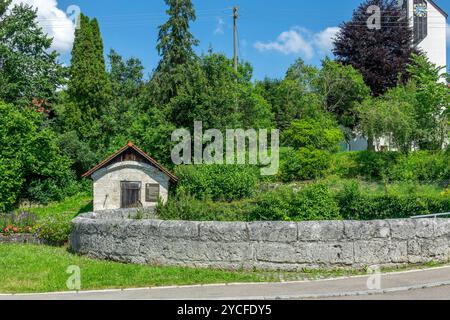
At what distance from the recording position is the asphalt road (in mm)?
8180

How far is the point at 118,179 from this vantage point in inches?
897

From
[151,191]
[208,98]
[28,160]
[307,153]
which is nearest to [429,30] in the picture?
[307,153]

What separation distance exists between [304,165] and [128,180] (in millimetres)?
9782

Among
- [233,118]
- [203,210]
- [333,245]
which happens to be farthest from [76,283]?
[233,118]

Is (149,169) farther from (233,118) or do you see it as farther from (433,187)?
(433,187)

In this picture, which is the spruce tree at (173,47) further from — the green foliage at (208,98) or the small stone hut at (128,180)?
the small stone hut at (128,180)

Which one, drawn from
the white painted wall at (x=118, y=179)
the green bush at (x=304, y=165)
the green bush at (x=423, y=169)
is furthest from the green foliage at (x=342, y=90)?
the white painted wall at (x=118, y=179)

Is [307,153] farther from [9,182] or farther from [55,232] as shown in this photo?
[55,232]

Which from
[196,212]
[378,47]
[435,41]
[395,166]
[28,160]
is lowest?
[196,212]

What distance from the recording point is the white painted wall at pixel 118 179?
22641mm

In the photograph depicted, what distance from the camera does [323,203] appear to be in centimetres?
1485

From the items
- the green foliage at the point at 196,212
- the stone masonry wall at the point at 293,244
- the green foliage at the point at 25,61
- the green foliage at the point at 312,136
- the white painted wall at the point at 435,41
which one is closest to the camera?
the stone masonry wall at the point at 293,244

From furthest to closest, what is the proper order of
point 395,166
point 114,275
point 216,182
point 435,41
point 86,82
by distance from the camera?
point 435,41
point 86,82
point 395,166
point 216,182
point 114,275

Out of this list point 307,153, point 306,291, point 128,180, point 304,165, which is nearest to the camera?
point 306,291
